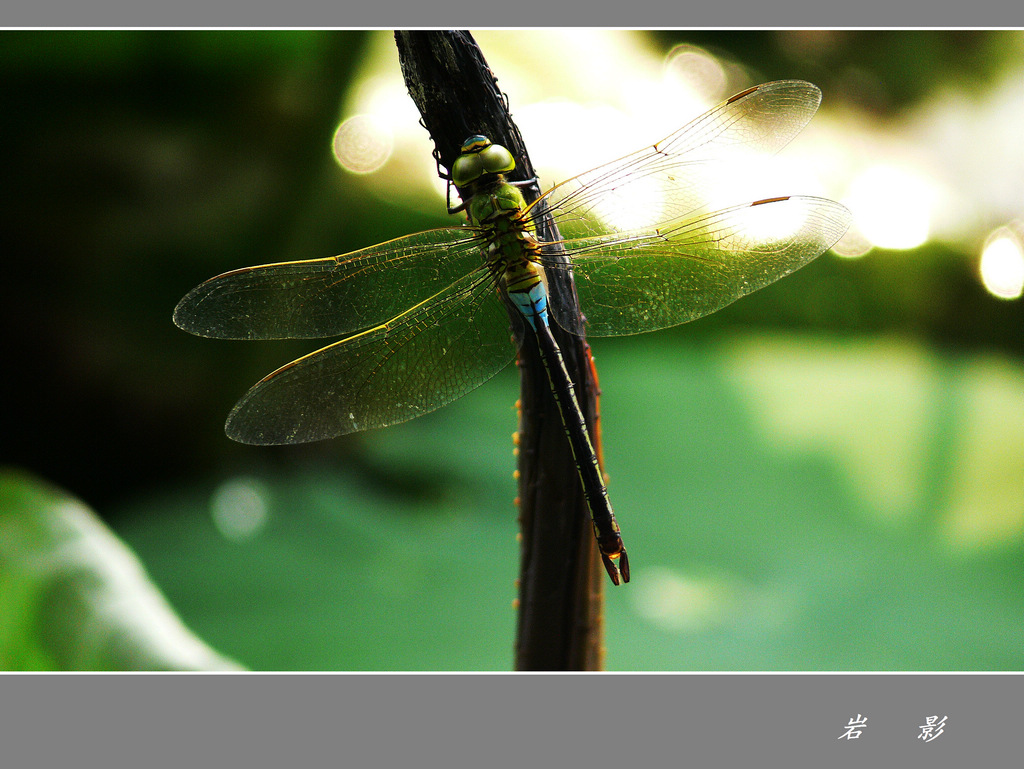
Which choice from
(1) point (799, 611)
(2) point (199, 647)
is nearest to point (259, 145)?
(2) point (199, 647)

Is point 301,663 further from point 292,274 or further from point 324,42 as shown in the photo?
point 324,42

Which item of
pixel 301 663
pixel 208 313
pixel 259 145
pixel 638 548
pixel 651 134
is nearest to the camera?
Answer: pixel 208 313

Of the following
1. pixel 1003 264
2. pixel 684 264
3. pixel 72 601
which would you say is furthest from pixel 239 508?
pixel 1003 264

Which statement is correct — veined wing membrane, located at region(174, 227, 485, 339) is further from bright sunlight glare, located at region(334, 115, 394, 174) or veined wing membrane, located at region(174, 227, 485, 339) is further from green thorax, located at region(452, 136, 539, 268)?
bright sunlight glare, located at region(334, 115, 394, 174)

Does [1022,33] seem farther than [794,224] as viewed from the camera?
Yes

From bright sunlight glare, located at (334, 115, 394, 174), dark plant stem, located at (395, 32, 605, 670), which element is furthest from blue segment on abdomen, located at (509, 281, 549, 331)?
bright sunlight glare, located at (334, 115, 394, 174)

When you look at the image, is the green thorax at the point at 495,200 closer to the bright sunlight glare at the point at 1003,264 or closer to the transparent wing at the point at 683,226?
the transparent wing at the point at 683,226
